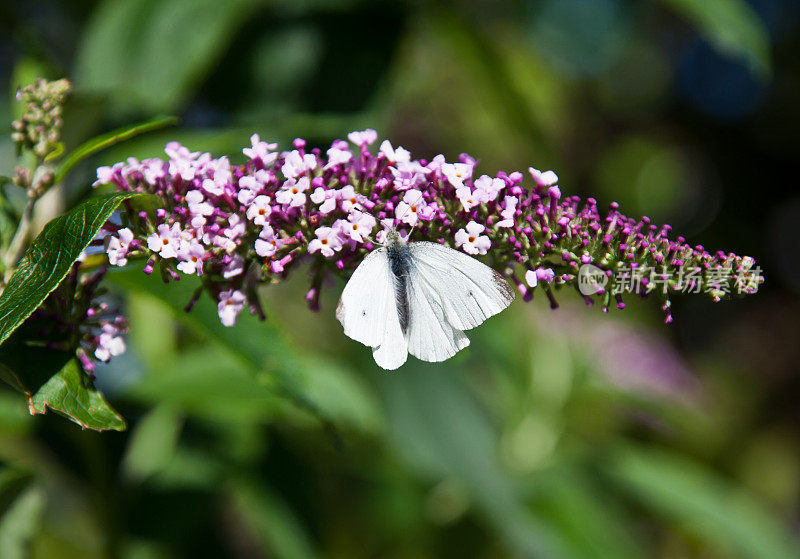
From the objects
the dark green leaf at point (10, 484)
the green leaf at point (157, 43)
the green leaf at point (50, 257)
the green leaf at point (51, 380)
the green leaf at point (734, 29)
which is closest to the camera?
the green leaf at point (50, 257)

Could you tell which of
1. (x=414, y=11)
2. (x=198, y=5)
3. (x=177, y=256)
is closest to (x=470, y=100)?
(x=414, y=11)

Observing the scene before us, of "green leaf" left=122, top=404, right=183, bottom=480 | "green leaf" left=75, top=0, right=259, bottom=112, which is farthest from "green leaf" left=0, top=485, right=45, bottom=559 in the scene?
"green leaf" left=75, top=0, right=259, bottom=112

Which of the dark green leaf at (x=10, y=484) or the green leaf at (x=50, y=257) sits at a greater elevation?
the green leaf at (x=50, y=257)

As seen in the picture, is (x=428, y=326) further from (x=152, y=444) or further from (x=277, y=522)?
(x=277, y=522)

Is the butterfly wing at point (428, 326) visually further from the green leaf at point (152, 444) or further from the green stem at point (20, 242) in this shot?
the green leaf at point (152, 444)

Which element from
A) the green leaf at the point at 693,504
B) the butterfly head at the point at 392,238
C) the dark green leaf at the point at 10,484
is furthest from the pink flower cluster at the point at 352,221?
the green leaf at the point at 693,504

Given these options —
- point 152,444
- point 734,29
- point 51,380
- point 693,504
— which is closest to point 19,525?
point 51,380

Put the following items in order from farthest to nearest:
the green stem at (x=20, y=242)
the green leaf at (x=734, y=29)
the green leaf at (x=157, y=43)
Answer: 1. the green leaf at (x=157, y=43)
2. the green leaf at (x=734, y=29)
3. the green stem at (x=20, y=242)
